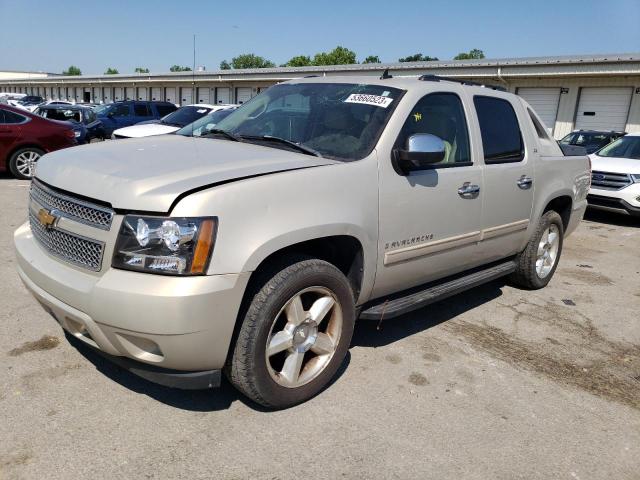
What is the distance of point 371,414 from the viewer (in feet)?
10.1

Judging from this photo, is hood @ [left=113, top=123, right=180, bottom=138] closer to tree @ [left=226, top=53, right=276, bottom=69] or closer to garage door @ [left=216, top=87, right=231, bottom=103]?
garage door @ [left=216, top=87, right=231, bottom=103]

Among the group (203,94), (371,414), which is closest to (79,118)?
(371,414)

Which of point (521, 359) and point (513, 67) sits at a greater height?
point (513, 67)

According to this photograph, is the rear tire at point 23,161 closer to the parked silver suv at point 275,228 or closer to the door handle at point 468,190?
the parked silver suv at point 275,228

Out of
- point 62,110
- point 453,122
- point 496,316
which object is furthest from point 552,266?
point 62,110

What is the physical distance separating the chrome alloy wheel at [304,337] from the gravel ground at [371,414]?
0.70ft

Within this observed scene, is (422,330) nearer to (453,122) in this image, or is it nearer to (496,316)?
(496,316)

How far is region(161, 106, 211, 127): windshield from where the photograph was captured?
1305 cm

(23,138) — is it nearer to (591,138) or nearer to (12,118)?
(12,118)

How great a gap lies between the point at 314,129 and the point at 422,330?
1825 mm

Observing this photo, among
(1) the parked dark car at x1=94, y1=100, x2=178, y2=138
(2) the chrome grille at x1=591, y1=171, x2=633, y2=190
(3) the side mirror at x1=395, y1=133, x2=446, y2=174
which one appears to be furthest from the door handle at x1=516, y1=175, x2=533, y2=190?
(1) the parked dark car at x1=94, y1=100, x2=178, y2=138

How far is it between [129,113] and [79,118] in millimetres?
2331

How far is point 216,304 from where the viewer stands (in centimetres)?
252

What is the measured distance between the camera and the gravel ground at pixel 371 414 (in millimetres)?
2615
